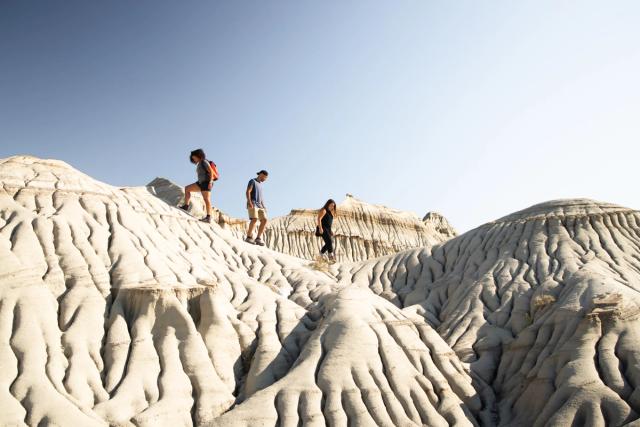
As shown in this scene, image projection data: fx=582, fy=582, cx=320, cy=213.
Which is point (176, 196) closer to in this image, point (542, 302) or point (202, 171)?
point (202, 171)

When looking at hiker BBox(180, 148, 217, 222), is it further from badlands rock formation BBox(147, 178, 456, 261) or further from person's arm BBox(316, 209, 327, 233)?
badlands rock formation BBox(147, 178, 456, 261)

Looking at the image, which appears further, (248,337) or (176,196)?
(176,196)

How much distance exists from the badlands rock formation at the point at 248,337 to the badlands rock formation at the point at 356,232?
72.4 ft

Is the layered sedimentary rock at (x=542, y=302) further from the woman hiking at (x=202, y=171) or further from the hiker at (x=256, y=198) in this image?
the woman hiking at (x=202, y=171)

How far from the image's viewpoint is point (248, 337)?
13383 millimetres

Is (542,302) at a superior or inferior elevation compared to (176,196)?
inferior

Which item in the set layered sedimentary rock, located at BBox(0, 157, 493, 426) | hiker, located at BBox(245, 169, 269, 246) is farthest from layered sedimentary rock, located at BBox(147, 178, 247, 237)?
layered sedimentary rock, located at BBox(0, 157, 493, 426)

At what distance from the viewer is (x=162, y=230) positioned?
57.1 feet

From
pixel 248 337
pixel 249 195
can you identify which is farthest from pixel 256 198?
pixel 248 337

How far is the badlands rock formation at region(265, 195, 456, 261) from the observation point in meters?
40.2

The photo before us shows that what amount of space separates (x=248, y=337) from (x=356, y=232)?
28.4 metres

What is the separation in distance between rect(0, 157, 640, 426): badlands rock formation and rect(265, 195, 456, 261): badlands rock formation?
2205 centimetres

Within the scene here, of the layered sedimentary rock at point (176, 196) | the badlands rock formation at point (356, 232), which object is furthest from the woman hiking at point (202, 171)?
the badlands rock formation at point (356, 232)

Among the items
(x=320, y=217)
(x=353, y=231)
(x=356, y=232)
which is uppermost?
(x=320, y=217)
